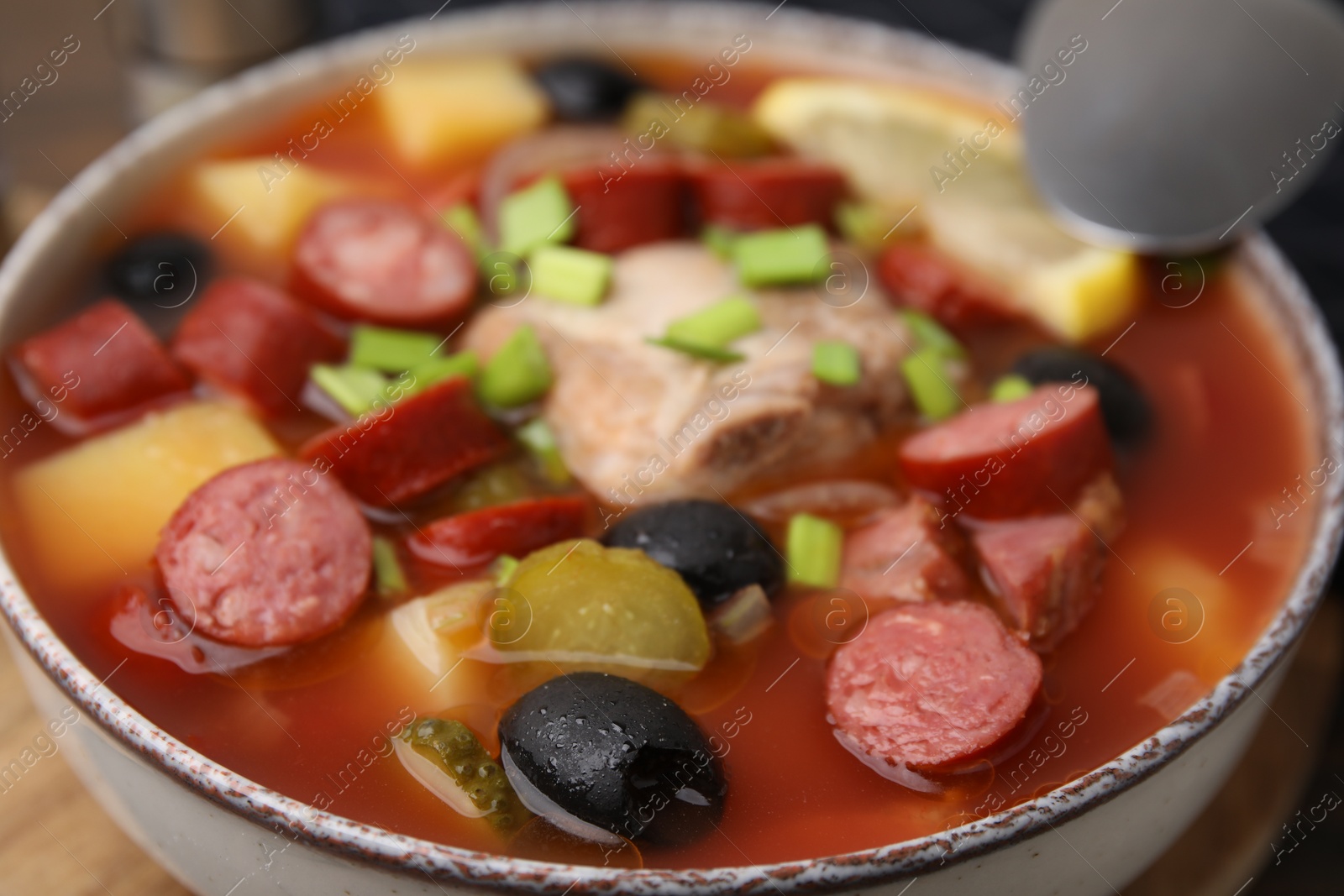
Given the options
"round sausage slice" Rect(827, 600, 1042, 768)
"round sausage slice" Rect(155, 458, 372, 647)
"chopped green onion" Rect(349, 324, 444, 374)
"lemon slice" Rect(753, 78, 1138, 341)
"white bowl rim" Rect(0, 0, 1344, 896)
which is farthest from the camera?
"lemon slice" Rect(753, 78, 1138, 341)

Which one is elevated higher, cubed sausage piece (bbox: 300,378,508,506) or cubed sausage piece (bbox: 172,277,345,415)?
cubed sausage piece (bbox: 172,277,345,415)

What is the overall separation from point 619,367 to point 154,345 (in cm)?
69

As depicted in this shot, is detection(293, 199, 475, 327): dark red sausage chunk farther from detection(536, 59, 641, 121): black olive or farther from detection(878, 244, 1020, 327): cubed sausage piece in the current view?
detection(878, 244, 1020, 327): cubed sausage piece

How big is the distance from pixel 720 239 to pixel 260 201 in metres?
0.79

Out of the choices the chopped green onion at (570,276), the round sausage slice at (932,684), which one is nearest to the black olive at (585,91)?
the chopped green onion at (570,276)

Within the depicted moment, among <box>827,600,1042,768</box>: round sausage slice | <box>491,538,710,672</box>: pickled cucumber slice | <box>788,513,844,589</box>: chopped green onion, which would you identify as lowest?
<box>827,600,1042,768</box>: round sausage slice

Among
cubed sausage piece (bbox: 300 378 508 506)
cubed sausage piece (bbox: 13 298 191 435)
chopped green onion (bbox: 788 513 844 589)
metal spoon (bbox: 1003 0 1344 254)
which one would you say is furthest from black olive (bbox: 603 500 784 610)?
metal spoon (bbox: 1003 0 1344 254)

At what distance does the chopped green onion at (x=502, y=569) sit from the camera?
5.29ft

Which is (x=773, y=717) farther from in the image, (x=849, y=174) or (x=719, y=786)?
(x=849, y=174)

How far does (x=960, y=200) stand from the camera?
7.30ft

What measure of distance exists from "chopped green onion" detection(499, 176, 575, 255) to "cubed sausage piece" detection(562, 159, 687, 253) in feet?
0.07

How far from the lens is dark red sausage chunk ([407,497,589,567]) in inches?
65.1

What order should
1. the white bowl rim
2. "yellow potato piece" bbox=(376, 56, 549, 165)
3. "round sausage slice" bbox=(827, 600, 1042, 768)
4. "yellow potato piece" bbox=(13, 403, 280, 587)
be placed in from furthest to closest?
1. "yellow potato piece" bbox=(376, 56, 549, 165)
2. "yellow potato piece" bbox=(13, 403, 280, 587)
3. "round sausage slice" bbox=(827, 600, 1042, 768)
4. the white bowl rim

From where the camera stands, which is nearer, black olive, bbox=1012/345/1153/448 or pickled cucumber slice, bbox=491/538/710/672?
pickled cucumber slice, bbox=491/538/710/672
